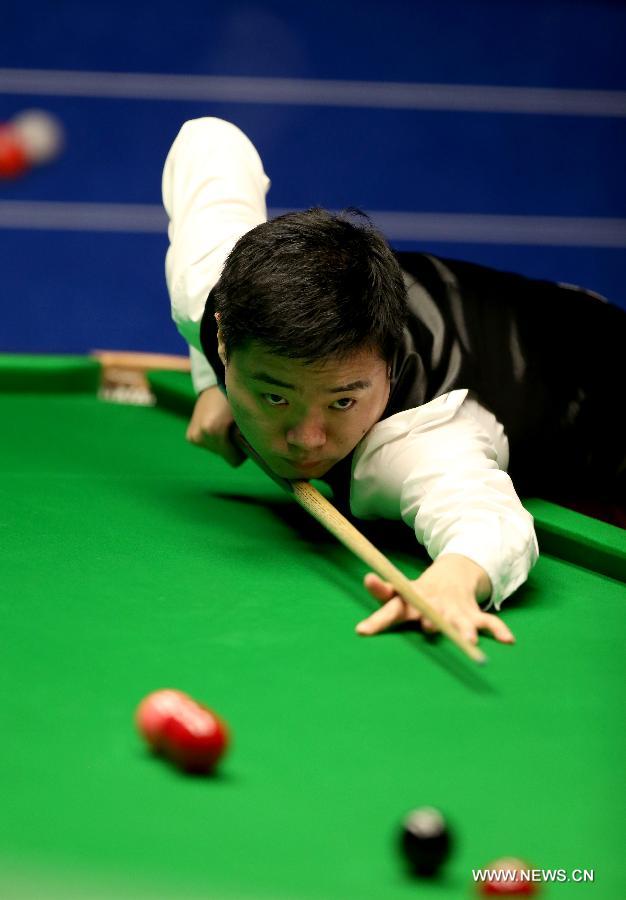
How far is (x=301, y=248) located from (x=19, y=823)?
1046 mm

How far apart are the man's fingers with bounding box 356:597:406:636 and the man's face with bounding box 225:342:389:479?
0.33 metres

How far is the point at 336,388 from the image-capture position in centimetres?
175

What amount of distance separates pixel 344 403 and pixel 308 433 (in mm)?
72

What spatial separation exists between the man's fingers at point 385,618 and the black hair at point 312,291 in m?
0.39

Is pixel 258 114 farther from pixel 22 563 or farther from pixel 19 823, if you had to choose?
pixel 19 823

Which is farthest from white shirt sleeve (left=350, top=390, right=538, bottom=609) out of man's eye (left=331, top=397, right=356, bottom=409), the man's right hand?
the man's right hand

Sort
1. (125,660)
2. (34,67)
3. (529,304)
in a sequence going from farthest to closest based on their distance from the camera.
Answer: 1. (34,67)
2. (529,304)
3. (125,660)

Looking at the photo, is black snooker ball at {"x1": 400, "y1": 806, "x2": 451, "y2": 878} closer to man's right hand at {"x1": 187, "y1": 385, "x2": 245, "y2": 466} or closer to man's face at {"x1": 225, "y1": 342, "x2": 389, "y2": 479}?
man's face at {"x1": 225, "y1": 342, "x2": 389, "y2": 479}

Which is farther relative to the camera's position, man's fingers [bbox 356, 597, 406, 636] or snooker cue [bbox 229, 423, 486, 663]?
man's fingers [bbox 356, 597, 406, 636]

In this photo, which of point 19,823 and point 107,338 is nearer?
point 19,823

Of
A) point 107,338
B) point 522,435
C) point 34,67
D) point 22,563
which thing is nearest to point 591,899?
point 22,563

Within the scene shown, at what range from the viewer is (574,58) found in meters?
5.56

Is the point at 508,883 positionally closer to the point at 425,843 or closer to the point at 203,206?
the point at 425,843

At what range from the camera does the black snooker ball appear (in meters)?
0.97
